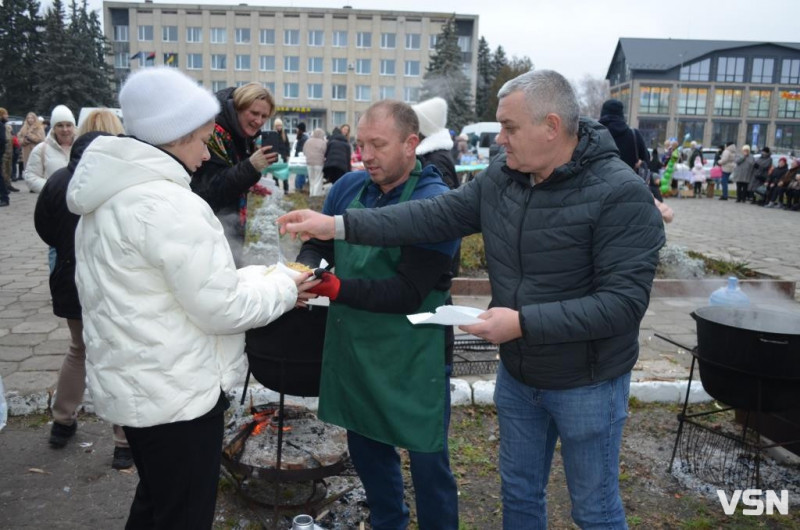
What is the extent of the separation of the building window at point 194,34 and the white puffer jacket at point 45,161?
62.8 m

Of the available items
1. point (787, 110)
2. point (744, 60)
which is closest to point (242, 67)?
point (744, 60)

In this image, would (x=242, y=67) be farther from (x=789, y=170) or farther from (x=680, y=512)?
(x=680, y=512)

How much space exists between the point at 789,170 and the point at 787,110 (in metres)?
58.1

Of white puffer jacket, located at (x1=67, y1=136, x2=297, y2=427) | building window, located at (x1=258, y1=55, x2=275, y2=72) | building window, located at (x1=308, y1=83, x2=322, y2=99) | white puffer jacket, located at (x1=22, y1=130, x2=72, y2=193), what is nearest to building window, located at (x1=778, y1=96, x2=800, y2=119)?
building window, located at (x1=308, y1=83, x2=322, y2=99)

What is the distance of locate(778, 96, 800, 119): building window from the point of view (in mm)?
67438

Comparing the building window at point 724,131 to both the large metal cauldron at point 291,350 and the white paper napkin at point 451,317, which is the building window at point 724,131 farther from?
the white paper napkin at point 451,317

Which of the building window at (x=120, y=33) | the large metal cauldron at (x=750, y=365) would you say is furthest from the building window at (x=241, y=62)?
the large metal cauldron at (x=750, y=365)

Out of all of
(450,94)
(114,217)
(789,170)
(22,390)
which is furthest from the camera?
(450,94)

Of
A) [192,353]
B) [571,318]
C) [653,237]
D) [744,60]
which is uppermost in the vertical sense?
[744,60]

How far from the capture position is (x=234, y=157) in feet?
14.7

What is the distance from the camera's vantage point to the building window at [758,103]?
67.4 metres

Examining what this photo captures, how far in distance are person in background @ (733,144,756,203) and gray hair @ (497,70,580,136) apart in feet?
73.5

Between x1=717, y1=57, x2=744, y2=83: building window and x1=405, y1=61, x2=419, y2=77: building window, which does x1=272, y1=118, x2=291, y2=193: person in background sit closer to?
x1=405, y1=61, x2=419, y2=77: building window

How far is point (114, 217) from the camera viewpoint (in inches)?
78.7
